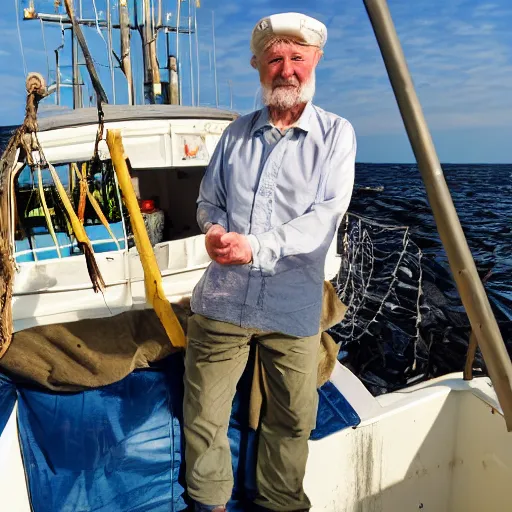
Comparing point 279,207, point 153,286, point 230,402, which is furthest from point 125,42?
point 230,402

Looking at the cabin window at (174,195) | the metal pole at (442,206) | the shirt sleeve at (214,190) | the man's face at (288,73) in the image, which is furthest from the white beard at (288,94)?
the cabin window at (174,195)

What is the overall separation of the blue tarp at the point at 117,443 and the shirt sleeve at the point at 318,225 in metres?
0.79

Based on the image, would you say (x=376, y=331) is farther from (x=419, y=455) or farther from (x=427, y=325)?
(x=419, y=455)

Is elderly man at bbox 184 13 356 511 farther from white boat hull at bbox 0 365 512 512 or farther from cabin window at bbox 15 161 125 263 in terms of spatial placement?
cabin window at bbox 15 161 125 263

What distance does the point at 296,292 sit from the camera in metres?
1.69

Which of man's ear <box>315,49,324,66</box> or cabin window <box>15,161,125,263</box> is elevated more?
man's ear <box>315,49,324,66</box>

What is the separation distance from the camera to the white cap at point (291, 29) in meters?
1.54

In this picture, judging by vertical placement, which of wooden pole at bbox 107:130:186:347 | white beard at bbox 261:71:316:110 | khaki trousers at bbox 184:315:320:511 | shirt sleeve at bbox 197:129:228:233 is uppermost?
white beard at bbox 261:71:316:110

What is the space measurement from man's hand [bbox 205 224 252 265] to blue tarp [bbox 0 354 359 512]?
0.82 metres

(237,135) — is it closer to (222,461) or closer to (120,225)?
(222,461)

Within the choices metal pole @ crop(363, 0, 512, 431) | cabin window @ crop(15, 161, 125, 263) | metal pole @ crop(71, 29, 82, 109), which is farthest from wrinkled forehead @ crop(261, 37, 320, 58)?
metal pole @ crop(71, 29, 82, 109)

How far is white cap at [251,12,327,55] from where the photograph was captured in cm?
154

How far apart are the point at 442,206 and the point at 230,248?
23.8 inches

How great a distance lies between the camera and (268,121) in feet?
5.56
